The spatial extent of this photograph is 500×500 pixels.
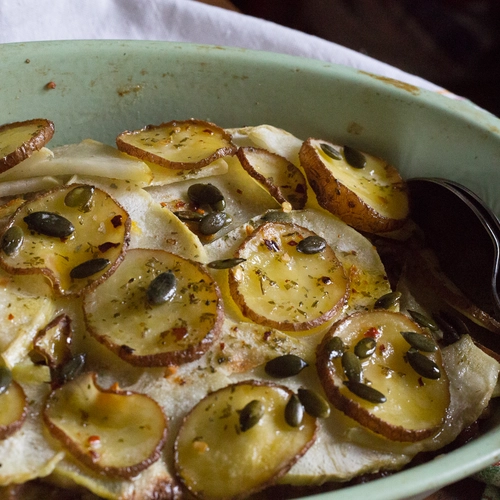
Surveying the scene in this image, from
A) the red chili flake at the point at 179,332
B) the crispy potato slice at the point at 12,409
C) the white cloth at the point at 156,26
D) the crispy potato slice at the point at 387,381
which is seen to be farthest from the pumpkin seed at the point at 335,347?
the white cloth at the point at 156,26

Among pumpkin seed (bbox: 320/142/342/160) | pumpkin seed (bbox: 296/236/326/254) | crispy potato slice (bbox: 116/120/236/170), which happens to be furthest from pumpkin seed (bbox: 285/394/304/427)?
pumpkin seed (bbox: 320/142/342/160)

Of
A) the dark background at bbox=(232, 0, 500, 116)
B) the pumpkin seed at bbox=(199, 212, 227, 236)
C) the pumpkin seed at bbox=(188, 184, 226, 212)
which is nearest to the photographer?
the pumpkin seed at bbox=(199, 212, 227, 236)

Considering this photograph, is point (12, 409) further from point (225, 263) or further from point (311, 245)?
point (311, 245)

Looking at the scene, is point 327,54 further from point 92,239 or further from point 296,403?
point 296,403

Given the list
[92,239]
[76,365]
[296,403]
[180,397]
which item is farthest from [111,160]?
[296,403]

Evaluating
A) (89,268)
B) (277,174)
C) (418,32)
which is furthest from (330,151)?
(418,32)

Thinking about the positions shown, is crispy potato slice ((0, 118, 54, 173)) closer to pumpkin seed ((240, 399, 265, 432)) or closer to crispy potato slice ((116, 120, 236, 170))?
crispy potato slice ((116, 120, 236, 170))

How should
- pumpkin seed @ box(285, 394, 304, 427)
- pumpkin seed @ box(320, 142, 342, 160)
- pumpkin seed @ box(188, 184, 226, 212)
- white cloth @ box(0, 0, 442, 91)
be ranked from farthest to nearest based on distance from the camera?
white cloth @ box(0, 0, 442, 91) → pumpkin seed @ box(320, 142, 342, 160) → pumpkin seed @ box(188, 184, 226, 212) → pumpkin seed @ box(285, 394, 304, 427)
